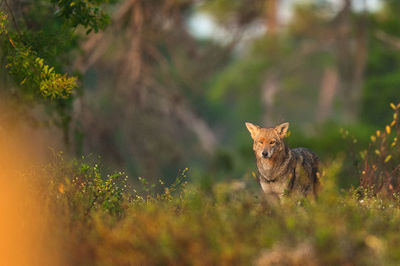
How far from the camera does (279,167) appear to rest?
970cm

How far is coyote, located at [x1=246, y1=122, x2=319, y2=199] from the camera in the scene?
378 inches

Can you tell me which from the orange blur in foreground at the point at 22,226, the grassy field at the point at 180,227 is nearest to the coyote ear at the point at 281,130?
the grassy field at the point at 180,227

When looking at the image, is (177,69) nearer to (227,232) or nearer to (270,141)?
(270,141)

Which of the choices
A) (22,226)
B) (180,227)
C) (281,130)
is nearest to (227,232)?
(180,227)

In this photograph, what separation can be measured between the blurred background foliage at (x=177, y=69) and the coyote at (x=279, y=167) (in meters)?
0.57

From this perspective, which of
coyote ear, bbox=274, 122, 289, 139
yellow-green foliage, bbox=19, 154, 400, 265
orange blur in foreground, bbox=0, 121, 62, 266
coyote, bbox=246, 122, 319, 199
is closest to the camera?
yellow-green foliage, bbox=19, 154, 400, 265

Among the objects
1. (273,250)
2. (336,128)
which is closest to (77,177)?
(273,250)

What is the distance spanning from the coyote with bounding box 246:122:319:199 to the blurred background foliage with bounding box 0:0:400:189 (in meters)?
0.57

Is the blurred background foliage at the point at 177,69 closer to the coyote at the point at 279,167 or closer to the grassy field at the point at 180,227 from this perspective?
the coyote at the point at 279,167

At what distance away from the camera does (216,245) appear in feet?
19.2

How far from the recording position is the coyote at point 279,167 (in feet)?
31.5

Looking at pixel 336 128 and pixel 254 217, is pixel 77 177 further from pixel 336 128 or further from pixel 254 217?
pixel 336 128

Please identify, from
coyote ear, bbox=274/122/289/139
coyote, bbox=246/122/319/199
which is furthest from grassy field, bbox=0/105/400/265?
coyote ear, bbox=274/122/289/139

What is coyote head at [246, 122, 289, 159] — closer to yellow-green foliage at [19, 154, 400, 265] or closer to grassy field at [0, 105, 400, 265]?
grassy field at [0, 105, 400, 265]
